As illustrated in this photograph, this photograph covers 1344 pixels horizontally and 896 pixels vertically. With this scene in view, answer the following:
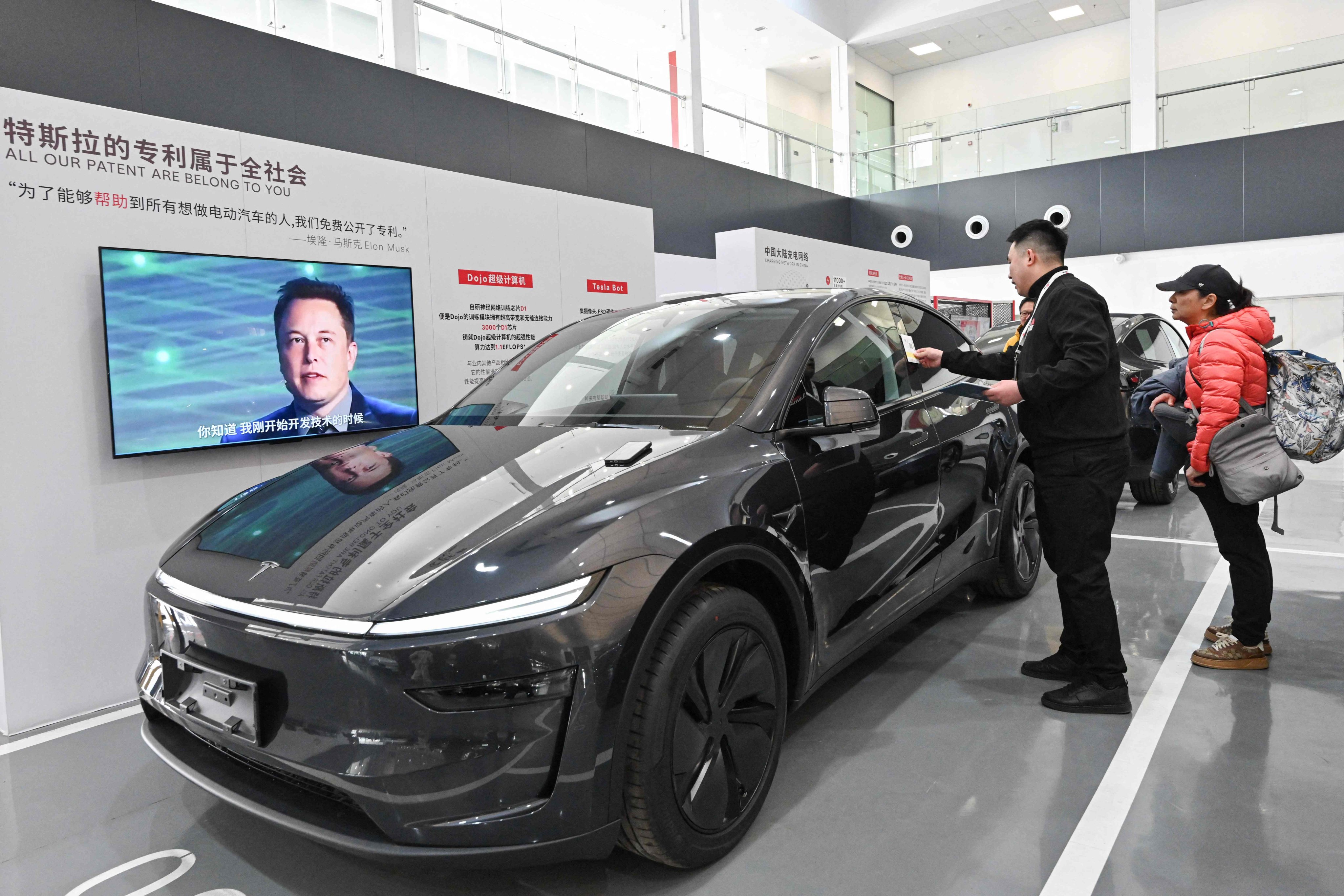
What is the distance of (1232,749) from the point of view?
248cm

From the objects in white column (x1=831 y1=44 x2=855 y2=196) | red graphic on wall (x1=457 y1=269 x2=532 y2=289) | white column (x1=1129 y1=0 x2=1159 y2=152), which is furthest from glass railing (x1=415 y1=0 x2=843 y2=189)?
white column (x1=1129 y1=0 x2=1159 y2=152)

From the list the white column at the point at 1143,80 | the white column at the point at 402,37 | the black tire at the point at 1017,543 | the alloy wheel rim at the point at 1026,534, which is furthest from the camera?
the white column at the point at 1143,80

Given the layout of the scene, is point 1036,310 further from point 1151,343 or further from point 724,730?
point 1151,343

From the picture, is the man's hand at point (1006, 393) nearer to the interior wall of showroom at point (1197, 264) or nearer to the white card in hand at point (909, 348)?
the white card in hand at point (909, 348)

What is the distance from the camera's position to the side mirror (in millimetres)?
2195

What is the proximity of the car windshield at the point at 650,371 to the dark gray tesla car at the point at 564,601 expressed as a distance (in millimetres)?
12

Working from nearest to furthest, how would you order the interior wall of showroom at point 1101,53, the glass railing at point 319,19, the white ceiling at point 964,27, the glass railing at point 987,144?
the glass railing at point 319,19 → the glass railing at point 987,144 → the white ceiling at point 964,27 → the interior wall of showroom at point 1101,53

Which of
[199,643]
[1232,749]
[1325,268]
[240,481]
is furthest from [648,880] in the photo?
[1325,268]

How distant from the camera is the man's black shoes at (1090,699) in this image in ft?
9.03

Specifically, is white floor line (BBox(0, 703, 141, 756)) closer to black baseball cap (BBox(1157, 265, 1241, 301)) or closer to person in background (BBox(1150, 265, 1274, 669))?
person in background (BBox(1150, 265, 1274, 669))

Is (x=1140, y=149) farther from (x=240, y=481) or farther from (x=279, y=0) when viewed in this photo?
(x=240, y=481)

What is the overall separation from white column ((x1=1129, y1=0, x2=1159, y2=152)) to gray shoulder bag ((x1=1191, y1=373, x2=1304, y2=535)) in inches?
481

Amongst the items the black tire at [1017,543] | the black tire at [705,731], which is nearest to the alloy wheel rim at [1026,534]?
the black tire at [1017,543]

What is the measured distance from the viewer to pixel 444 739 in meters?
1.53
